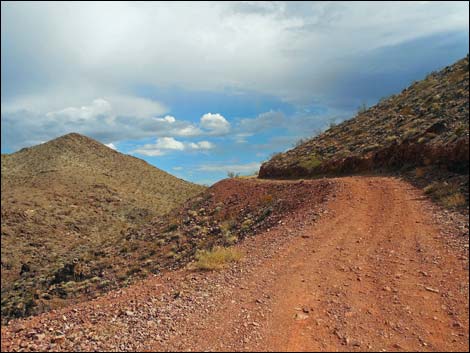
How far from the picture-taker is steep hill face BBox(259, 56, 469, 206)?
16.3 meters

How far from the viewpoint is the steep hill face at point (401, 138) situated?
53.5 ft

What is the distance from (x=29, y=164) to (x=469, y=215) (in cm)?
5526

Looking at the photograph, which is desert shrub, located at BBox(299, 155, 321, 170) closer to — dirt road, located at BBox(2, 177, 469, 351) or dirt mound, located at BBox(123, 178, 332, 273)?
dirt mound, located at BBox(123, 178, 332, 273)

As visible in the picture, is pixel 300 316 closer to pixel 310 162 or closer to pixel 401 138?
pixel 401 138

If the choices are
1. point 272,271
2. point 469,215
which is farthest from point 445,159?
point 272,271

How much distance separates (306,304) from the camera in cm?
754

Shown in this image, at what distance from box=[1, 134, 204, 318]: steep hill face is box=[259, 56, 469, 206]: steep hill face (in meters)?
14.4

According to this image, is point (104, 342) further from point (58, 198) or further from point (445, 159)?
point (58, 198)

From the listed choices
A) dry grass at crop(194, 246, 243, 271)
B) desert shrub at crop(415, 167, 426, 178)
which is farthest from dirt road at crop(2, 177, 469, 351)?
desert shrub at crop(415, 167, 426, 178)

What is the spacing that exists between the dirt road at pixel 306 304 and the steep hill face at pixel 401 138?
584 cm

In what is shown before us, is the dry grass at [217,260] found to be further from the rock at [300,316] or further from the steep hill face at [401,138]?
the steep hill face at [401,138]

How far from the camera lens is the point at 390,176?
17.6 m

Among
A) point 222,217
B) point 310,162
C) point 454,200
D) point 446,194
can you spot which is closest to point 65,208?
point 222,217

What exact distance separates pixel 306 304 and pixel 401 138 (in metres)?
14.4
